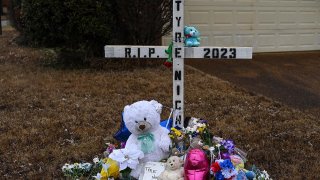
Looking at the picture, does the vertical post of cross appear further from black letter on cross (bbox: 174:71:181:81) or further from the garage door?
the garage door

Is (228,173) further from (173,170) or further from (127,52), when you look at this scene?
(127,52)

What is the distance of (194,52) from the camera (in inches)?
147

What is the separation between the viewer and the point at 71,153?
14.3 ft

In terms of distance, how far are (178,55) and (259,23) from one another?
7.87 m

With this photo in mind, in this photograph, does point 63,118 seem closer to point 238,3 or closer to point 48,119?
point 48,119

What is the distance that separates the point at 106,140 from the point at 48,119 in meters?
1.04

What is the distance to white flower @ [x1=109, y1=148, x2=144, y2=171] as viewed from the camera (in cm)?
329

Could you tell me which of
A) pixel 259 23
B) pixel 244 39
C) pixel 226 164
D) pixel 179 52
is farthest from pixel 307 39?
pixel 226 164

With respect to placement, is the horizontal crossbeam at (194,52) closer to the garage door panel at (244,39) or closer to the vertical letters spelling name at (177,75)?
the vertical letters spelling name at (177,75)

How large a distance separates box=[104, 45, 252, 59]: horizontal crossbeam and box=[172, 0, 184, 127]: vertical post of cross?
64 mm

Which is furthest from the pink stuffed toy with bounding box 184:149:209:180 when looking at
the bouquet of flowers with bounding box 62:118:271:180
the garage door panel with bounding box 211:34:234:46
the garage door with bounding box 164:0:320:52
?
the garage door panel with bounding box 211:34:234:46

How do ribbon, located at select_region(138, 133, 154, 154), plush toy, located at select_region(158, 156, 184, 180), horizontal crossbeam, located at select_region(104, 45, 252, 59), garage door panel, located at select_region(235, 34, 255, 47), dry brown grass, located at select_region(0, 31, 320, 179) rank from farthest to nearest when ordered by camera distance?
1. garage door panel, located at select_region(235, 34, 255, 47)
2. dry brown grass, located at select_region(0, 31, 320, 179)
3. horizontal crossbeam, located at select_region(104, 45, 252, 59)
4. ribbon, located at select_region(138, 133, 154, 154)
5. plush toy, located at select_region(158, 156, 184, 180)

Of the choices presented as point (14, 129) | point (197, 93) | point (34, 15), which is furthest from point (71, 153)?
point (34, 15)

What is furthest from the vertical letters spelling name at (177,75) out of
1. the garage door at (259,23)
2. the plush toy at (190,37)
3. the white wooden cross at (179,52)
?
the garage door at (259,23)
